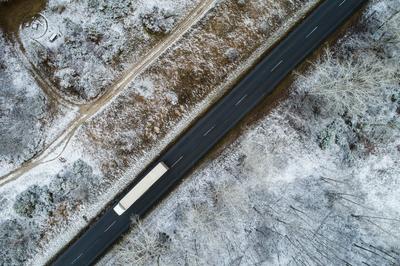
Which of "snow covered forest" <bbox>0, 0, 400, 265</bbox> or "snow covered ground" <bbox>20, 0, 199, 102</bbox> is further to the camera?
"snow covered ground" <bbox>20, 0, 199, 102</bbox>

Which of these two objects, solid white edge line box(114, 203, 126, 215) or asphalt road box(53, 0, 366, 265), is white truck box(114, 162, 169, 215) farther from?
asphalt road box(53, 0, 366, 265)

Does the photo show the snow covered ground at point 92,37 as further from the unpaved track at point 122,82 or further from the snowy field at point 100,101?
the unpaved track at point 122,82

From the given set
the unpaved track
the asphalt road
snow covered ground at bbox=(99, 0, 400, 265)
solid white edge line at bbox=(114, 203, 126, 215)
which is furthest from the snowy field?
snow covered ground at bbox=(99, 0, 400, 265)

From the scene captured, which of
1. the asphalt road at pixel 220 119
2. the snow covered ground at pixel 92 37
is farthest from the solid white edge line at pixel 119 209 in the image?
the snow covered ground at pixel 92 37

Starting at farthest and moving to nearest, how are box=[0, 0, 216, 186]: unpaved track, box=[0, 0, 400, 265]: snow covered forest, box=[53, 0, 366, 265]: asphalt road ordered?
box=[0, 0, 216, 186]: unpaved track, box=[53, 0, 366, 265]: asphalt road, box=[0, 0, 400, 265]: snow covered forest

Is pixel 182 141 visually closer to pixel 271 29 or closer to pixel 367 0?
pixel 271 29

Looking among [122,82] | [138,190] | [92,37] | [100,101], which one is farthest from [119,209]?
[92,37]
